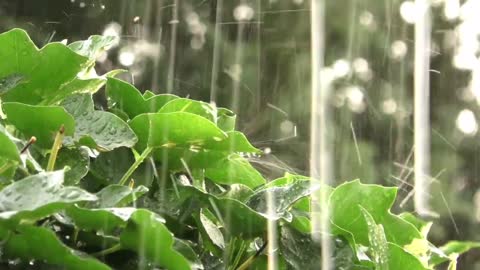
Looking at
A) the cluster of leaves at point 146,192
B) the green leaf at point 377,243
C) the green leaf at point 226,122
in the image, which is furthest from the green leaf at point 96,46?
the green leaf at point 377,243

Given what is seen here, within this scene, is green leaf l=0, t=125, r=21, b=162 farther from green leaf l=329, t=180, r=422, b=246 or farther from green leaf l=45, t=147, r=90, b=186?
green leaf l=329, t=180, r=422, b=246

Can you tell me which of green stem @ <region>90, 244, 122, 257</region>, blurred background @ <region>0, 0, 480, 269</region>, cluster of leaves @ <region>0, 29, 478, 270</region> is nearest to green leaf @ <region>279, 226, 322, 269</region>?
cluster of leaves @ <region>0, 29, 478, 270</region>

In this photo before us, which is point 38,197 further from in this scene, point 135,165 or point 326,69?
point 326,69

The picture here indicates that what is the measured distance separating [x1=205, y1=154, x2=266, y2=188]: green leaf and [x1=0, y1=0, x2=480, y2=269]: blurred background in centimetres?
71

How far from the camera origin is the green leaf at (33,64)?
0.44 m

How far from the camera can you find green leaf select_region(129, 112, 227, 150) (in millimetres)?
417

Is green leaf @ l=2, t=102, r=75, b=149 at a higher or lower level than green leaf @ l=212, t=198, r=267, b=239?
higher

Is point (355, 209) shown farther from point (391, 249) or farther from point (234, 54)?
point (234, 54)

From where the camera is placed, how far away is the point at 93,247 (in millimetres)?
394

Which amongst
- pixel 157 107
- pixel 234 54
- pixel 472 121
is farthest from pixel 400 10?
pixel 157 107

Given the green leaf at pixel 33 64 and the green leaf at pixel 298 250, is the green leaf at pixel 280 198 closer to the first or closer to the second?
the green leaf at pixel 298 250

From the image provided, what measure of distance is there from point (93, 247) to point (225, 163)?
132 mm

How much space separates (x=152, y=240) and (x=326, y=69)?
1329mm

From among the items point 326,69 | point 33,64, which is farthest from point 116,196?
point 326,69
